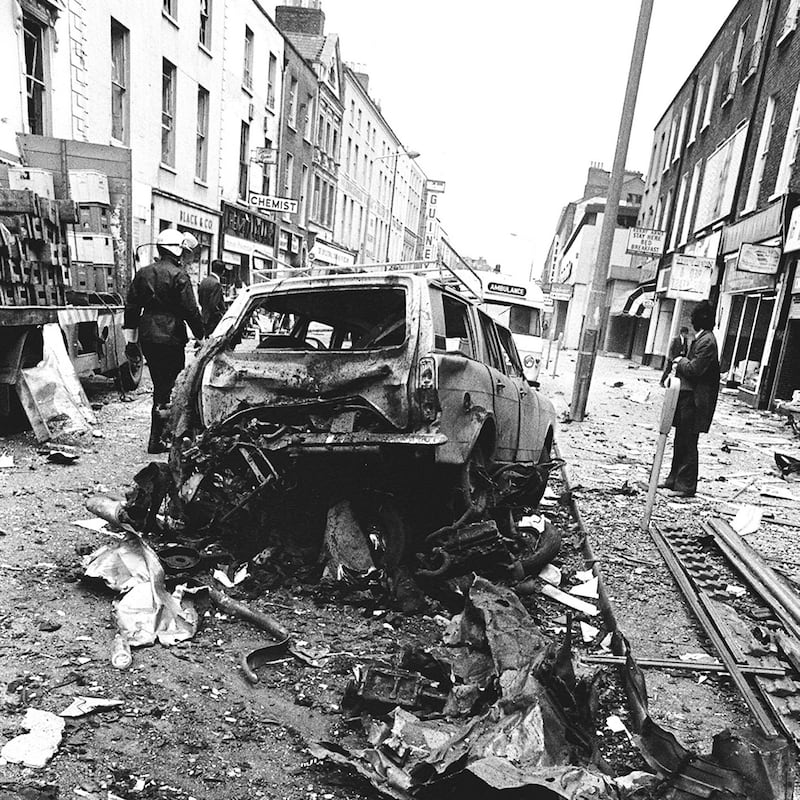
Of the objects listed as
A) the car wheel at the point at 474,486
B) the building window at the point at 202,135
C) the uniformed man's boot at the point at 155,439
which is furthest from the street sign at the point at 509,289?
the car wheel at the point at 474,486

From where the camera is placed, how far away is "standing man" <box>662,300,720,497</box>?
7199mm

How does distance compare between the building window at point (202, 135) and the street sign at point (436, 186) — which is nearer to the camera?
the building window at point (202, 135)

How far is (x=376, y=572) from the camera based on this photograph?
13.4 ft

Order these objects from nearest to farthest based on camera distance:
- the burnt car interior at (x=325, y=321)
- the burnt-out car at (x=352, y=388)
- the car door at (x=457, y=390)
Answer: the burnt-out car at (x=352, y=388)
the car door at (x=457, y=390)
the burnt car interior at (x=325, y=321)

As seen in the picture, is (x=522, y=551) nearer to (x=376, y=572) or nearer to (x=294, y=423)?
(x=376, y=572)

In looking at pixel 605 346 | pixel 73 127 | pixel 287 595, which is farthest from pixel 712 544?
pixel 605 346

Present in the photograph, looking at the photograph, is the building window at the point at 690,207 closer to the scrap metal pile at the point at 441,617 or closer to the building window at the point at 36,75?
the building window at the point at 36,75

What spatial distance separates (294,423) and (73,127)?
13.0m

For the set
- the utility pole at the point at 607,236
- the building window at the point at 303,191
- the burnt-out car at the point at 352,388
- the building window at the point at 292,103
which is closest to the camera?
the burnt-out car at the point at 352,388

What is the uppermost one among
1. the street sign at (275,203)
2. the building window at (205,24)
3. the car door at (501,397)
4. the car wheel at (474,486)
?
the building window at (205,24)

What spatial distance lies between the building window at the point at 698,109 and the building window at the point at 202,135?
768 inches

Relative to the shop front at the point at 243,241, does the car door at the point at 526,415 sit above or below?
below

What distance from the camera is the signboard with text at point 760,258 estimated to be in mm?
15609

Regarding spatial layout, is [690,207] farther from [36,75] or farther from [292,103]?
[36,75]
